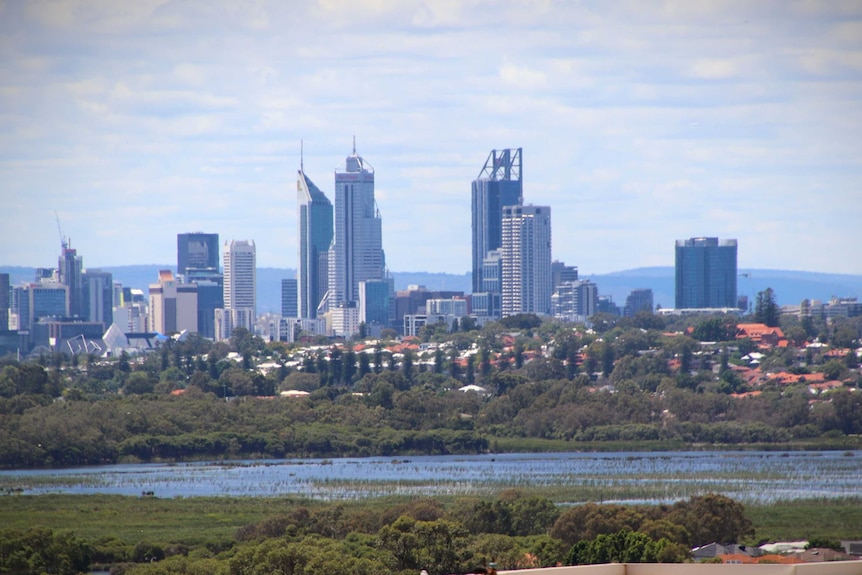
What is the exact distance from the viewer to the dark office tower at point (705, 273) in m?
53.5

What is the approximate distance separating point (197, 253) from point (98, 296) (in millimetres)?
9529

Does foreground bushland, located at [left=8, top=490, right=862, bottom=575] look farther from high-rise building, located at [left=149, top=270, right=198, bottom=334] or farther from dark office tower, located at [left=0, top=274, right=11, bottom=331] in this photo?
high-rise building, located at [left=149, top=270, right=198, bottom=334]

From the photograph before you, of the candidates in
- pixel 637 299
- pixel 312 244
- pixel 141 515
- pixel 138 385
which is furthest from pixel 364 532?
pixel 312 244

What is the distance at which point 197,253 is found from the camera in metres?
66.3

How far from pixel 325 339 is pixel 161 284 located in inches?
606

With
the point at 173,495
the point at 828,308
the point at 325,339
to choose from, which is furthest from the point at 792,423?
the point at 325,339

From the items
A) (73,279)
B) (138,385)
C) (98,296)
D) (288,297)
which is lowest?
(138,385)

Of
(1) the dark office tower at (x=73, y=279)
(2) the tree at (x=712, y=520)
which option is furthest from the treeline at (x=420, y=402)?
(1) the dark office tower at (x=73, y=279)

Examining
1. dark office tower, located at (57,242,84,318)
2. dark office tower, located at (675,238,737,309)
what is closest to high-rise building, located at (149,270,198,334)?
dark office tower, located at (57,242,84,318)

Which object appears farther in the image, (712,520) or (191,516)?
(191,516)

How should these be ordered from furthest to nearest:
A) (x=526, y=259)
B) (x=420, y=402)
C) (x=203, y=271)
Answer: (x=526, y=259), (x=203, y=271), (x=420, y=402)

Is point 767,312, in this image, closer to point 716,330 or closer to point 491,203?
point 716,330

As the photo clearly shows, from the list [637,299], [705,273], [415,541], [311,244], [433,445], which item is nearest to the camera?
[415,541]

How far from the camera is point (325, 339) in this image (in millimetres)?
49156
